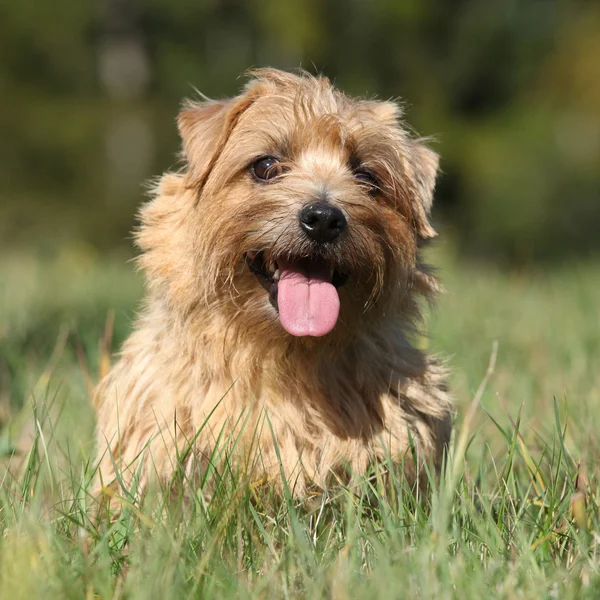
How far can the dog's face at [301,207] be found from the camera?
3.09 meters

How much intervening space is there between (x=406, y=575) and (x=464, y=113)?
2080 centimetres

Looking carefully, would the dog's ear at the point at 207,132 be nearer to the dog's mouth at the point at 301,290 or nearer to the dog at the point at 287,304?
the dog at the point at 287,304

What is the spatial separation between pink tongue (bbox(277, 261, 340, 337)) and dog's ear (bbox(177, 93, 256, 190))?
0.45 m

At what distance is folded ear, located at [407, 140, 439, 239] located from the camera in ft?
11.2

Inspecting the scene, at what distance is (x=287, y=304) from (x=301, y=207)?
0.33m

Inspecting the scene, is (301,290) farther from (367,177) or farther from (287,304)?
(367,177)

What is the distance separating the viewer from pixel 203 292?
3.21 metres

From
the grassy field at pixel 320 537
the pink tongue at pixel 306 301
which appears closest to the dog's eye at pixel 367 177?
the pink tongue at pixel 306 301

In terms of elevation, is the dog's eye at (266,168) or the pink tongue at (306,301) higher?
the dog's eye at (266,168)

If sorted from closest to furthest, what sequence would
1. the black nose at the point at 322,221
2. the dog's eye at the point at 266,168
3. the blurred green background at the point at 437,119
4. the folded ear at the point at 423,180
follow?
the black nose at the point at 322,221 < the dog's eye at the point at 266,168 < the folded ear at the point at 423,180 < the blurred green background at the point at 437,119


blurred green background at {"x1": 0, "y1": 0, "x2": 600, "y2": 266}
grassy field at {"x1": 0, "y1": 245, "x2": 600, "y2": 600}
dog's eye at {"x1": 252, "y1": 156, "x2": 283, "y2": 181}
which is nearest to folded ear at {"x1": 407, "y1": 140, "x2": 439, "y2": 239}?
dog's eye at {"x1": 252, "y1": 156, "x2": 283, "y2": 181}

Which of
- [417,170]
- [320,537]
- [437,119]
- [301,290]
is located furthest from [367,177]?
[437,119]

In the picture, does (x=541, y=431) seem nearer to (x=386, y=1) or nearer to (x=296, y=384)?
(x=296, y=384)

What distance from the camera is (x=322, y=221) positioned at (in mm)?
3023
